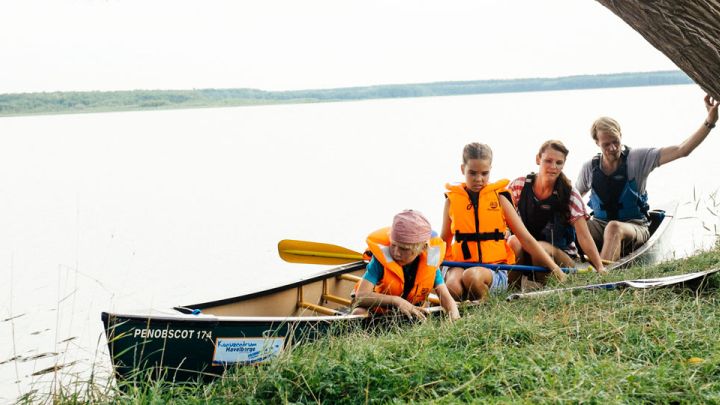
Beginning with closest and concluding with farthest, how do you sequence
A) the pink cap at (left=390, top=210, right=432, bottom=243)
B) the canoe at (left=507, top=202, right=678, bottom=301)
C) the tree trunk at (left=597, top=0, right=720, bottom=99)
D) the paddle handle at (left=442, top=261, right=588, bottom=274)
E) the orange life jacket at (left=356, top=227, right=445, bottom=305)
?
the tree trunk at (left=597, top=0, right=720, bottom=99), the pink cap at (left=390, top=210, right=432, bottom=243), the orange life jacket at (left=356, top=227, right=445, bottom=305), the paddle handle at (left=442, top=261, right=588, bottom=274), the canoe at (left=507, top=202, right=678, bottom=301)

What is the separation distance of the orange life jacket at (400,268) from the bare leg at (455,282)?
536 mm

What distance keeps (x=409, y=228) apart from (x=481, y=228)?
1280 millimetres

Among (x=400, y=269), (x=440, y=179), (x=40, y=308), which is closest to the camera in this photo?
(x=400, y=269)

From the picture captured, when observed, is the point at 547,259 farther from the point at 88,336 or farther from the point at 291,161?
the point at 291,161

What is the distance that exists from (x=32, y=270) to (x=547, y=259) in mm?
7836

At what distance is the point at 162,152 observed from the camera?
99.0ft

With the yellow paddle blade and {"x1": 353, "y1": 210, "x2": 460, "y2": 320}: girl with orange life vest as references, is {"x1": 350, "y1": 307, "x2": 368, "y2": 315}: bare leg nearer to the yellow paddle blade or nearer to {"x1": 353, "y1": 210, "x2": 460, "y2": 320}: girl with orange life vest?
{"x1": 353, "y1": 210, "x2": 460, "y2": 320}: girl with orange life vest

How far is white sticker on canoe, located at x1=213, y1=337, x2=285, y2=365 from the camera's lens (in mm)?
4586

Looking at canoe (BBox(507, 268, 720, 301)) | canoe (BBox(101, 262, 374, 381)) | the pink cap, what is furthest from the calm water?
canoe (BBox(507, 268, 720, 301))

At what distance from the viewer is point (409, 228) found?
15.5 ft

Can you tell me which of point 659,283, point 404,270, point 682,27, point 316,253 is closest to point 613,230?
point 659,283

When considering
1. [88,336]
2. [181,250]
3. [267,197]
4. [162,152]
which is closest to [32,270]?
[181,250]

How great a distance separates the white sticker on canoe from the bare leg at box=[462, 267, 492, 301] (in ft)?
4.95

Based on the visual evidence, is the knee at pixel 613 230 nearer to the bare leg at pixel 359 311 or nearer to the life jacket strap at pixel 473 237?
the life jacket strap at pixel 473 237
